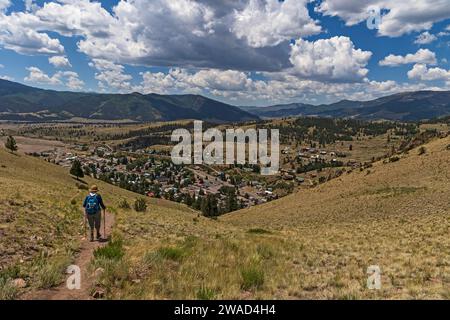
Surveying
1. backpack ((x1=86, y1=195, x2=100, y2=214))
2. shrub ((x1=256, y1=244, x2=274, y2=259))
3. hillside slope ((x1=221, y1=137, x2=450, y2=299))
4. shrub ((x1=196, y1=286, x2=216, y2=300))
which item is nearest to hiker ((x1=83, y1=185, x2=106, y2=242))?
backpack ((x1=86, y1=195, x2=100, y2=214))

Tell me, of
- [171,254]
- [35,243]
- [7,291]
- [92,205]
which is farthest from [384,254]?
[35,243]

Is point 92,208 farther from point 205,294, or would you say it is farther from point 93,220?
point 205,294

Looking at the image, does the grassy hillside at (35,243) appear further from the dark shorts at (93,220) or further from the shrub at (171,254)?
the shrub at (171,254)

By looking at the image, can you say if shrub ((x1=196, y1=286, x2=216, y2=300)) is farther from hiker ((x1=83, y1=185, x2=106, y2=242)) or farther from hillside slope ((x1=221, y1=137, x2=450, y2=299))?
hiker ((x1=83, y1=185, x2=106, y2=242))

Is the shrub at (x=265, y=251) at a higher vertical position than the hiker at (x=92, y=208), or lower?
lower

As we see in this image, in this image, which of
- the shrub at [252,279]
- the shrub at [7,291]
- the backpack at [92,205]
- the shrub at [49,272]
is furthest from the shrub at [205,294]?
the backpack at [92,205]
